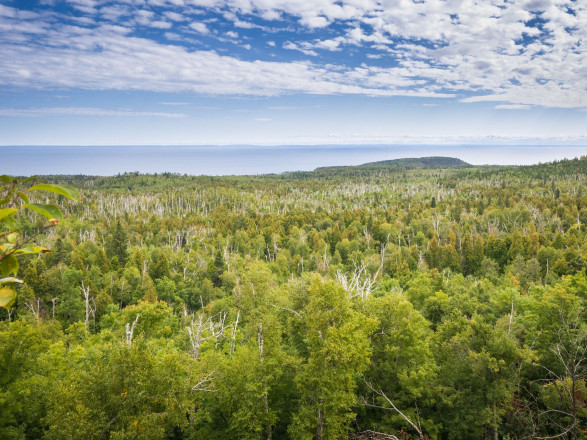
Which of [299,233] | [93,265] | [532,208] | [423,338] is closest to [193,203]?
[299,233]

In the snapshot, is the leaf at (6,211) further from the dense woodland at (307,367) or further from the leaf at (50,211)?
the dense woodland at (307,367)

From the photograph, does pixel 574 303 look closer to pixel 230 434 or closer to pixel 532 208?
pixel 230 434

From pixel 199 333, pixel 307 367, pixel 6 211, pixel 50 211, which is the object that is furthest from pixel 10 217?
pixel 199 333

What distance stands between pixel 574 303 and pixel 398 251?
163 feet

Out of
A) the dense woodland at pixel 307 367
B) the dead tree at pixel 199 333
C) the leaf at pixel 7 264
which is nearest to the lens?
the leaf at pixel 7 264

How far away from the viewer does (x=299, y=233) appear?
95062 mm

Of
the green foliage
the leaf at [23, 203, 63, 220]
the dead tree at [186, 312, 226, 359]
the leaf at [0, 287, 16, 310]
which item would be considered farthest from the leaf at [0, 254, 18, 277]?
the dead tree at [186, 312, 226, 359]

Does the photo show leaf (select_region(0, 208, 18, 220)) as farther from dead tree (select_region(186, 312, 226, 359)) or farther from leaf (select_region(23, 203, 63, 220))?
dead tree (select_region(186, 312, 226, 359))

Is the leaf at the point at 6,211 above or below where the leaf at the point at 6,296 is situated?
above

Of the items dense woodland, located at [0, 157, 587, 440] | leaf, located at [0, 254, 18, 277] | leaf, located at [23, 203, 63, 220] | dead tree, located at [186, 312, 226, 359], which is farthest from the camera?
dead tree, located at [186, 312, 226, 359]

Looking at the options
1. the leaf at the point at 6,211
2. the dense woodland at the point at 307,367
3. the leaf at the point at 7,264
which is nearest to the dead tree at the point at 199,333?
the dense woodland at the point at 307,367

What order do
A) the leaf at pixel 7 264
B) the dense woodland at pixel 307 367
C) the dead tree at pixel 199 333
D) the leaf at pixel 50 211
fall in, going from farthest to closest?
1. the dead tree at pixel 199 333
2. the dense woodland at pixel 307 367
3. the leaf at pixel 7 264
4. the leaf at pixel 50 211

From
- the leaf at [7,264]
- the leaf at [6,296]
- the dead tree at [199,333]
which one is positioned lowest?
the dead tree at [199,333]

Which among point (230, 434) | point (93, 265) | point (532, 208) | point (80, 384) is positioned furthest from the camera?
point (532, 208)
